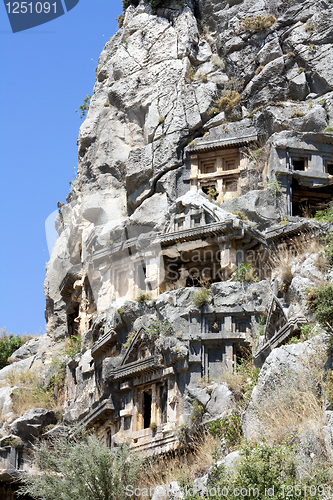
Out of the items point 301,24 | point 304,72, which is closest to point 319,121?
point 304,72

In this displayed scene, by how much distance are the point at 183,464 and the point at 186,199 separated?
1240 centimetres

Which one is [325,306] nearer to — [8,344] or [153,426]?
[153,426]

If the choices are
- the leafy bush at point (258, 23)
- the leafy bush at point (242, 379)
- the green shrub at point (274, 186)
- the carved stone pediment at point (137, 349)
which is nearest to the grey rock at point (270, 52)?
the leafy bush at point (258, 23)

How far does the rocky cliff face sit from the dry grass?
2.49ft

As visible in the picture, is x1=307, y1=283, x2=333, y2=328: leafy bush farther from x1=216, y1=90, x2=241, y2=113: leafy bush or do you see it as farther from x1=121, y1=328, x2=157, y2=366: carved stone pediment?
x1=216, y1=90, x2=241, y2=113: leafy bush

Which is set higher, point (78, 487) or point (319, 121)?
point (319, 121)

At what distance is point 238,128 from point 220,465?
68.7ft

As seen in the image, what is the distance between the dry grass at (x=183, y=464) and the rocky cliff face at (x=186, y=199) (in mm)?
759

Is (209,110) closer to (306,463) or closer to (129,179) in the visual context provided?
(129,179)

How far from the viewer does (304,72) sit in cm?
3450

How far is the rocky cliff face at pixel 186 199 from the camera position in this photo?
24.6 m

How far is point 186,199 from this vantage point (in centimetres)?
3027

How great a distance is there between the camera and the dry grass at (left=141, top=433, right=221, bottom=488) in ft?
64.1

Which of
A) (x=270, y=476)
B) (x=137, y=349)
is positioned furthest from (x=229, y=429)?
(x=137, y=349)
